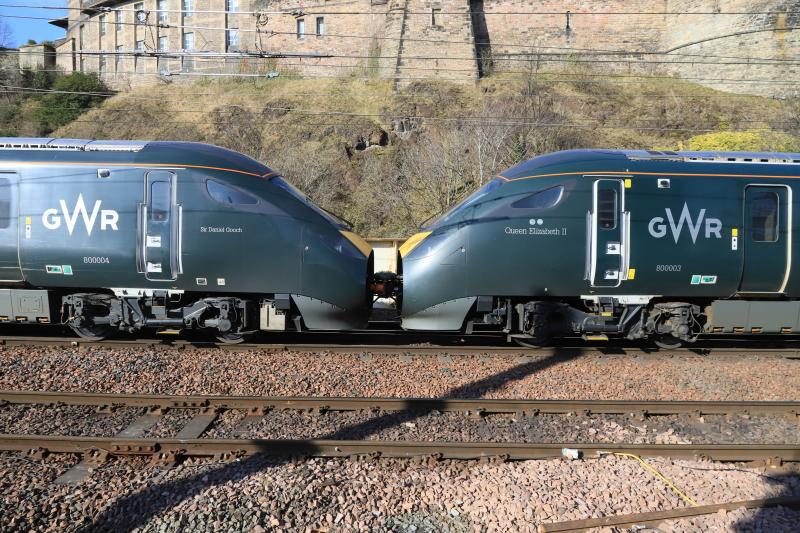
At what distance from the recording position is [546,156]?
934cm

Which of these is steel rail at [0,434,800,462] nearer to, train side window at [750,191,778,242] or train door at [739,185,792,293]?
train door at [739,185,792,293]

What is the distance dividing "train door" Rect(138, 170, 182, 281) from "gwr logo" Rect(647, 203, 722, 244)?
7556 mm

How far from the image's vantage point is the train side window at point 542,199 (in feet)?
29.2

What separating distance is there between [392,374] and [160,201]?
4.56 meters

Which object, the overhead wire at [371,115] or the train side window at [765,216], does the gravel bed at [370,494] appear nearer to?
the train side window at [765,216]

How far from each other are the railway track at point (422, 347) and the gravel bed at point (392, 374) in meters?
0.16

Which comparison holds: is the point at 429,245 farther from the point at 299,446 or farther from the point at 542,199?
the point at 299,446

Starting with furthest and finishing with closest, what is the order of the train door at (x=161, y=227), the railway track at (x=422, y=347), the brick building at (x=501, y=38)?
1. the brick building at (x=501, y=38)
2. the railway track at (x=422, y=347)
3. the train door at (x=161, y=227)

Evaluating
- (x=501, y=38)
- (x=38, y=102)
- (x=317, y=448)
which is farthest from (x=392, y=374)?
(x=38, y=102)

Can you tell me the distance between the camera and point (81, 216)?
890 cm

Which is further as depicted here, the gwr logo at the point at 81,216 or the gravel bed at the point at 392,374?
the gwr logo at the point at 81,216

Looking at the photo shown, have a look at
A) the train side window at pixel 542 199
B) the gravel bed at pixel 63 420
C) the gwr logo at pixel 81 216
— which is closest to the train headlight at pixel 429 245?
the train side window at pixel 542 199

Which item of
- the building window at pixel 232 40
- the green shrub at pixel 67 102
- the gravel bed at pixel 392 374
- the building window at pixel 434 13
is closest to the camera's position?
the gravel bed at pixel 392 374

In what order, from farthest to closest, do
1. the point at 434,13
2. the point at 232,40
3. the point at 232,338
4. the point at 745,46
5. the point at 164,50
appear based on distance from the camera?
the point at 164,50 → the point at 232,40 → the point at 434,13 → the point at 745,46 → the point at 232,338
